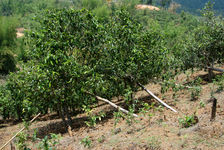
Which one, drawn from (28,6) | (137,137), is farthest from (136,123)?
(28,6)

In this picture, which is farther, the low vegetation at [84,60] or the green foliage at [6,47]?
the green foliage at [6,47]

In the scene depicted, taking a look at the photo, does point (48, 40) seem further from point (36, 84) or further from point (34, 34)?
point (36, 84)

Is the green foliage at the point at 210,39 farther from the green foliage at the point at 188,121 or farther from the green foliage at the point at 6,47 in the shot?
the green foliage at the point at 6,47

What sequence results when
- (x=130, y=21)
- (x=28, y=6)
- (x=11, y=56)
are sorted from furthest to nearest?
(x=28, y=6) → (x=11, y=56) → (x=130, y=21)

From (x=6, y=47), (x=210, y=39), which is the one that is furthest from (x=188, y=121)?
(x=6, y=47)

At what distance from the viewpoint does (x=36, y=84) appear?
7.89 m

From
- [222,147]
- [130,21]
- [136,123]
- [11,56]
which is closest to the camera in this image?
[222,147]

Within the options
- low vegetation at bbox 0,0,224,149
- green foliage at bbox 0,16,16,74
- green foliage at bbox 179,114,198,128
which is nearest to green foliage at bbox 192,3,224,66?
low vegetation at bbox 0,0,224,149

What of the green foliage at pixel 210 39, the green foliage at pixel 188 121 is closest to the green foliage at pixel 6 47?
the green foliage at pixel 210 39

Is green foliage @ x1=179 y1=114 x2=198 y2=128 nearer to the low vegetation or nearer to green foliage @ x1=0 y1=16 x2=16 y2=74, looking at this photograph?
the low vegetation

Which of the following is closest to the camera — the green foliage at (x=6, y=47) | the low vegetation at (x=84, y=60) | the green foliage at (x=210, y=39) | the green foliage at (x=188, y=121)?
the green foliage at (x=188, y=121)

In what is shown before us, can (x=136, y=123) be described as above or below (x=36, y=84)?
below

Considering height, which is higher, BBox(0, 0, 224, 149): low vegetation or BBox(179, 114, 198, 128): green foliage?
BBox(0, 0, 224, 149): low vegetation

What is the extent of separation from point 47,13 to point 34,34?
1.05 metres
